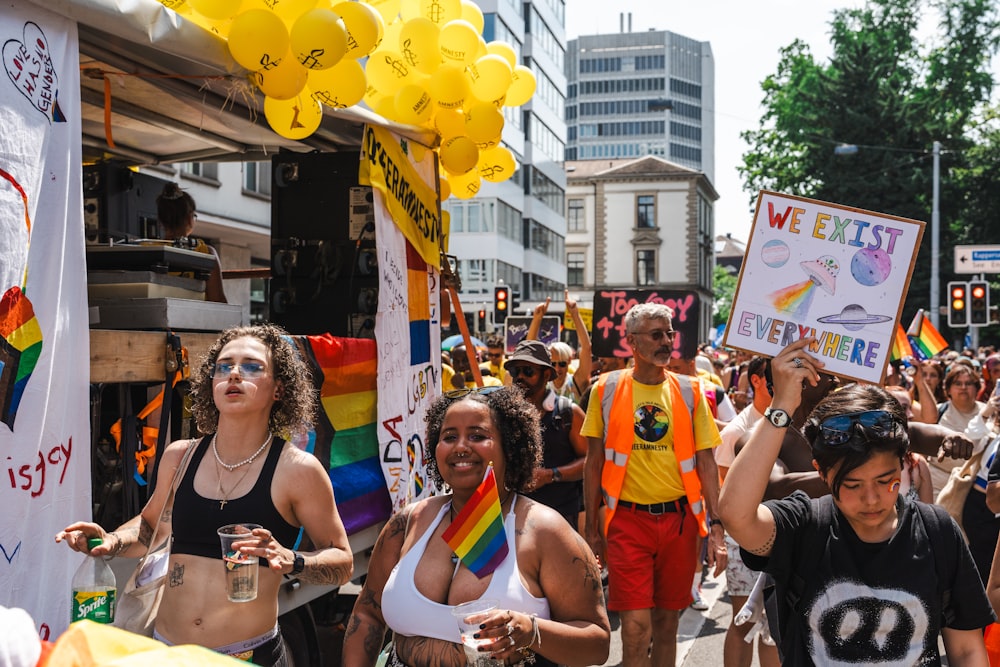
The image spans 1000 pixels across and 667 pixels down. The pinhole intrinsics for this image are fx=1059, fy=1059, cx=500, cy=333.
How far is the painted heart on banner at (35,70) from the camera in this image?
147 inches

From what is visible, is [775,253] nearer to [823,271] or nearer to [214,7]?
[823,271]

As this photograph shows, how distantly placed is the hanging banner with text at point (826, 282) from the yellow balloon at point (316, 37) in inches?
91.9

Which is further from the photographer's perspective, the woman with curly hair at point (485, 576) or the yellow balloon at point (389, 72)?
the yellow balloon at point (389, 72)

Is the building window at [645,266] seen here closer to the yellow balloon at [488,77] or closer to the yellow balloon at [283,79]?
the yellow balloon at [488,77]

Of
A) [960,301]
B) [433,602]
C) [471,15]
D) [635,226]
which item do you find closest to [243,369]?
[433,602]

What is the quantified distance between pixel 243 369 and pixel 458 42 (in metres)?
3.48

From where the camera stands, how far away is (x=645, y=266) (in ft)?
265

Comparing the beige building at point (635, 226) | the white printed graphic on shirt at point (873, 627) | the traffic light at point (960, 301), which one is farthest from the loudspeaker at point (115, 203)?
the beige building at point (635, 226)

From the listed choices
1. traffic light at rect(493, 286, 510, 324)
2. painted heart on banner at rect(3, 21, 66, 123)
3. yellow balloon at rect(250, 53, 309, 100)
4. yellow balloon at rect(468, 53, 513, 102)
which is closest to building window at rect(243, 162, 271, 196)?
traffic light at rect(493, 286, 510, 324)

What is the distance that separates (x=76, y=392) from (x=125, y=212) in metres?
3.08

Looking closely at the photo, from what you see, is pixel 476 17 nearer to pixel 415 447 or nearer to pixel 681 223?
pixel 415 447

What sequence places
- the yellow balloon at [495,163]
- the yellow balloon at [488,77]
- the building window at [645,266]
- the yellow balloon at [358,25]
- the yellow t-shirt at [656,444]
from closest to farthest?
the yellow balloon at [358,25] → the yellow t-shirt at [656,444] → the yellow balloon at [488,77] → the yellow balloon at [495,163] → the building window at [645,266]

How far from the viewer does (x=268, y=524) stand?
11.3 ft

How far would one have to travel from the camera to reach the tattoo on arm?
298cm
